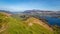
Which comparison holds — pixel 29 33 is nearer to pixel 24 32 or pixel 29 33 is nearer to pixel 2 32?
pixel 24 32

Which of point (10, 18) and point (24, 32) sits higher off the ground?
point (10, 18)

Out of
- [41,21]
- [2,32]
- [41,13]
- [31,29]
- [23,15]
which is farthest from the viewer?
[41,13]

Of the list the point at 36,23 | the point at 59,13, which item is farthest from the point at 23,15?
the point at 59,13

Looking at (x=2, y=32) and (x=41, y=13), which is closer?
(x=2, y=32)

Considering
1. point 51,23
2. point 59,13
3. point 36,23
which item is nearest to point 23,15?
point 36,23

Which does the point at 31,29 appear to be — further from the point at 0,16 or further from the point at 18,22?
the point at 0,16

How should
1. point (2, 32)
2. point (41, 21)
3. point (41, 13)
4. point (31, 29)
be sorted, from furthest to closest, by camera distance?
point (41, 13) → point (41, 21) → point (31, 29) → point (2, 32)
